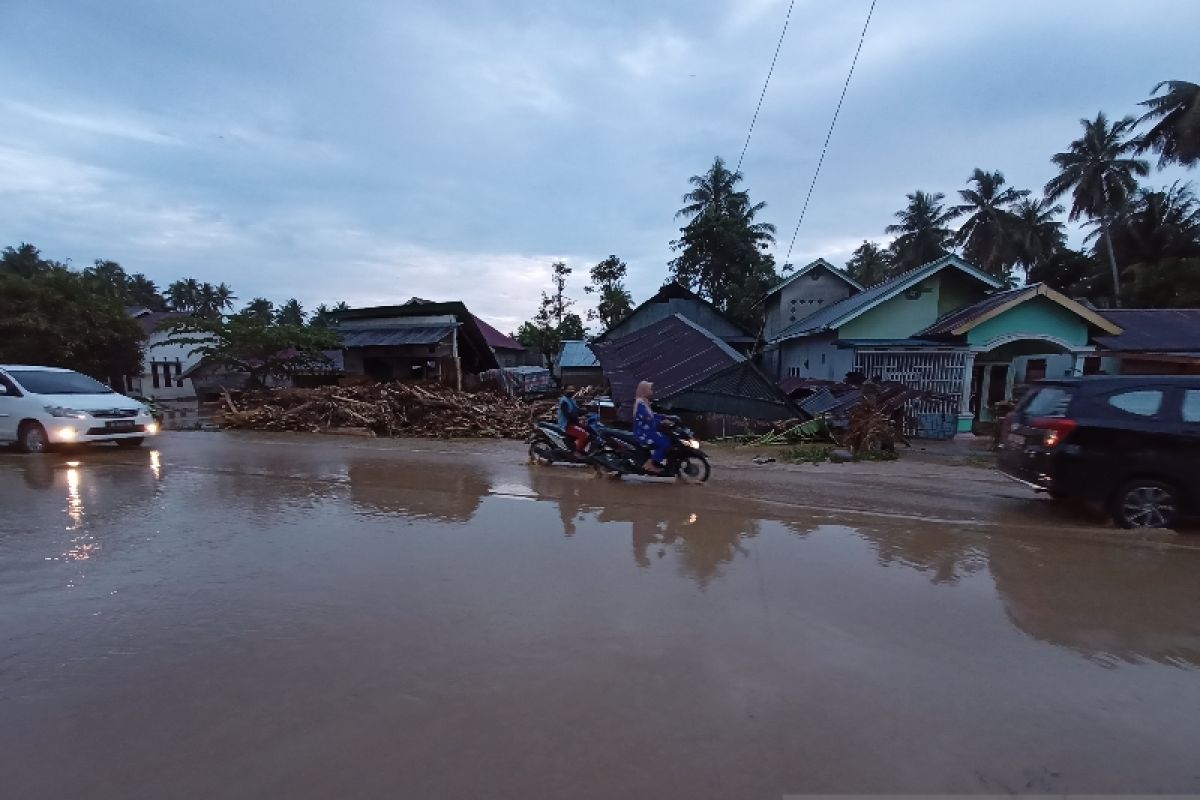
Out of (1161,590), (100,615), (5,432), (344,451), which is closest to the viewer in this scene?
(100,615)

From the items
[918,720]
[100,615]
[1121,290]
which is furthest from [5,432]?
[1121,290]

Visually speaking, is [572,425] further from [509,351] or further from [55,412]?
[509,351]

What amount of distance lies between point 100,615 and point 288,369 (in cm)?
1895

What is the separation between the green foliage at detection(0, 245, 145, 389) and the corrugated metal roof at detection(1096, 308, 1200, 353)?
35527 millimetres

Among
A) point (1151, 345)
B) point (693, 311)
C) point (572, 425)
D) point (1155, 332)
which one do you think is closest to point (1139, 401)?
point (572, 425)

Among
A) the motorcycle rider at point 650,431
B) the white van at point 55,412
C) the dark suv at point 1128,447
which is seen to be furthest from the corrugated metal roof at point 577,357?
the dark suv at point 1128,447

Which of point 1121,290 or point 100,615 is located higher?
point 1121,290

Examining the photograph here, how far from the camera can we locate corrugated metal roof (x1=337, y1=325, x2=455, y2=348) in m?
20.8

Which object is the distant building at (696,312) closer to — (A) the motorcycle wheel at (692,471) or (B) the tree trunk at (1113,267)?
(B) the tree trunk at (1113,267)

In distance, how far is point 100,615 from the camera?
3.59 meters

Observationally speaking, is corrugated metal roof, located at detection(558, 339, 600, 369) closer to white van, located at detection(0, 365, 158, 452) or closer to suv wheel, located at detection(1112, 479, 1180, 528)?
white van, located at detection(0, 365, 158, 452)

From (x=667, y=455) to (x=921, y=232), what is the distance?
42577mm

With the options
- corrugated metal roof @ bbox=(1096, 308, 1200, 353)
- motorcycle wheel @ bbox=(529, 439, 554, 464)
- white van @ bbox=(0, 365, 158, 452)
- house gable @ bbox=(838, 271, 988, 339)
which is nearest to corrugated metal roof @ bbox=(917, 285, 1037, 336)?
house gable @ bbox=(838, 271, 988, 339)

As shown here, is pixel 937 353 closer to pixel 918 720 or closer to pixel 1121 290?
pixel 918 720
